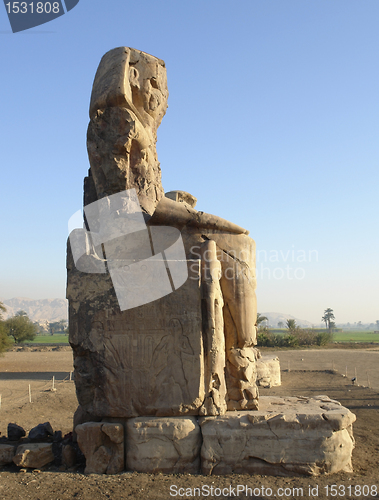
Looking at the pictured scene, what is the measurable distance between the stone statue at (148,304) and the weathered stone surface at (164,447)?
129 millimetres

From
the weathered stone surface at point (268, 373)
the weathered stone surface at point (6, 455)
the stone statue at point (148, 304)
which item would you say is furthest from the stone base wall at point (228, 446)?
the weathered stone surface at point (268, 373)

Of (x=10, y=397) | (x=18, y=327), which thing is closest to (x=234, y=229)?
(x=10, y=397)

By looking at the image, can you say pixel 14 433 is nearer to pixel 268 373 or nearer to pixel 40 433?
pixel 40 433

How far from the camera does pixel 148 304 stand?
13.0ft

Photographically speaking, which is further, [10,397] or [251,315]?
[10,397]

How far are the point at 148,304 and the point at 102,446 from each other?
1359 millimetres

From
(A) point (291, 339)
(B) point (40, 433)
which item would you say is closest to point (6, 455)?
(B) point (40, 433)

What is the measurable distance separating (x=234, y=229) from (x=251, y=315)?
944mm

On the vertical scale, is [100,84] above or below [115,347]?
above

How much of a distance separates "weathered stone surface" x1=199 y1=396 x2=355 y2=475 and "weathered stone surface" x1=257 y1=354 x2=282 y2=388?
20.9 feet

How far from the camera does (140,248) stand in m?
4.27

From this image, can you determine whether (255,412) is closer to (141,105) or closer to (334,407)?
(334,407)

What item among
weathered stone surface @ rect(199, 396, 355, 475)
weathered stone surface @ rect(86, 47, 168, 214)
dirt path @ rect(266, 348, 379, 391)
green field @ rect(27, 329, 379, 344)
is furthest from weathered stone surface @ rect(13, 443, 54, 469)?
green field @ rect(27, 329, 379, 344)

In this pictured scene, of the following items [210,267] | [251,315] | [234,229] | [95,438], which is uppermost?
[234,229]
